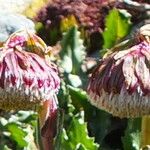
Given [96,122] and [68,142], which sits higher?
[68,142]

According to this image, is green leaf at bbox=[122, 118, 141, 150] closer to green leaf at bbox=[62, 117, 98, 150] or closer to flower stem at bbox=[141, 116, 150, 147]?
green leaf at bbox=[62, 117, 98, 150]

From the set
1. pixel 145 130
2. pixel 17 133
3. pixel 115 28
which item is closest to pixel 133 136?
pixel 17 133

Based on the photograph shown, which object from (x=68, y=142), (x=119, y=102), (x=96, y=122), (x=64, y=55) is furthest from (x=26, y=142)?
(x=119, y=102)

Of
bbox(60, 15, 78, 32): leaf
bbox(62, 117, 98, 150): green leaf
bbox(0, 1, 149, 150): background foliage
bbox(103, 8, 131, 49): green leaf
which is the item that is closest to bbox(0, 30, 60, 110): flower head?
bbox(0, 1, 149, 150): background foliage

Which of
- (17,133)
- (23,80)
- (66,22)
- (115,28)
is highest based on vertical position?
(23,80)

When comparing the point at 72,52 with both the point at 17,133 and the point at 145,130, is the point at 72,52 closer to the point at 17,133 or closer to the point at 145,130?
the point at 17,133

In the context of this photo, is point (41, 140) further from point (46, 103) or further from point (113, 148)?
point (113, 148)

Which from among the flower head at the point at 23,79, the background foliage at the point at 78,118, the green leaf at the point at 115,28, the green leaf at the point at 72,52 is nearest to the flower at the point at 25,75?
the flower head at the point at 23,79
